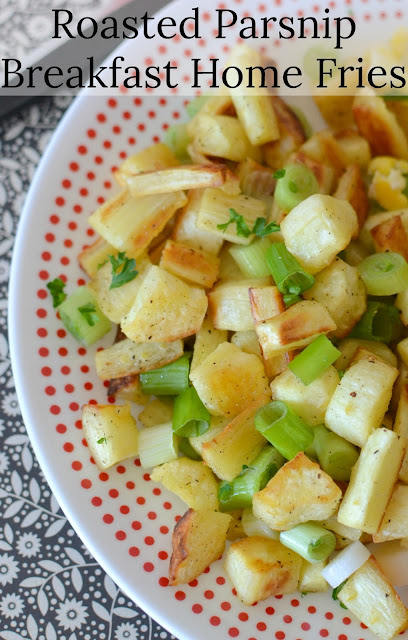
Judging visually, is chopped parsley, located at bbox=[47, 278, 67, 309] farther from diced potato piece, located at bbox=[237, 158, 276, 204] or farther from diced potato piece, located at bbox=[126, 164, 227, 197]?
diced potato piece, located at bbox=[237, 158, 276, 204]

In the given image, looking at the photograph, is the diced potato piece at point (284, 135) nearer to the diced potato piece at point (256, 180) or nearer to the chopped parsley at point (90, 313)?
the diced potato piece at point (256, 180)

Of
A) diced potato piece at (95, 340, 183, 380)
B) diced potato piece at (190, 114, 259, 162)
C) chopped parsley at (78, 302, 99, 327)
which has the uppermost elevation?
diced potato piece at (190, 114, 259, 162)

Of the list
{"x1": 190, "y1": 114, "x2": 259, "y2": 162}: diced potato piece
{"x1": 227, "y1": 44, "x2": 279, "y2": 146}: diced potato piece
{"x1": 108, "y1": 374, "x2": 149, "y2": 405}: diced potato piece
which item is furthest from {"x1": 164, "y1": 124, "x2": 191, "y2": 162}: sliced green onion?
{"x1": 108, "y1": 374, "x2": 149, "y2": 405}: diced potato piece

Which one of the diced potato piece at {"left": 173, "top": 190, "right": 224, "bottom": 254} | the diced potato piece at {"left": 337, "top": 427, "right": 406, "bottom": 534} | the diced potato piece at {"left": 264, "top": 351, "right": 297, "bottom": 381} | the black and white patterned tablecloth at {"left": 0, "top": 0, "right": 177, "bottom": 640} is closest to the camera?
the diced potato piece at {"left": 337, "top": 427, "right": 406, "bottom": 534}

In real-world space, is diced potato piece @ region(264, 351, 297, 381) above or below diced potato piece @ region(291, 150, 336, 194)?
below

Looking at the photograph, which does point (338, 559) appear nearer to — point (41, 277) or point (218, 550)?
point (218, 550)
